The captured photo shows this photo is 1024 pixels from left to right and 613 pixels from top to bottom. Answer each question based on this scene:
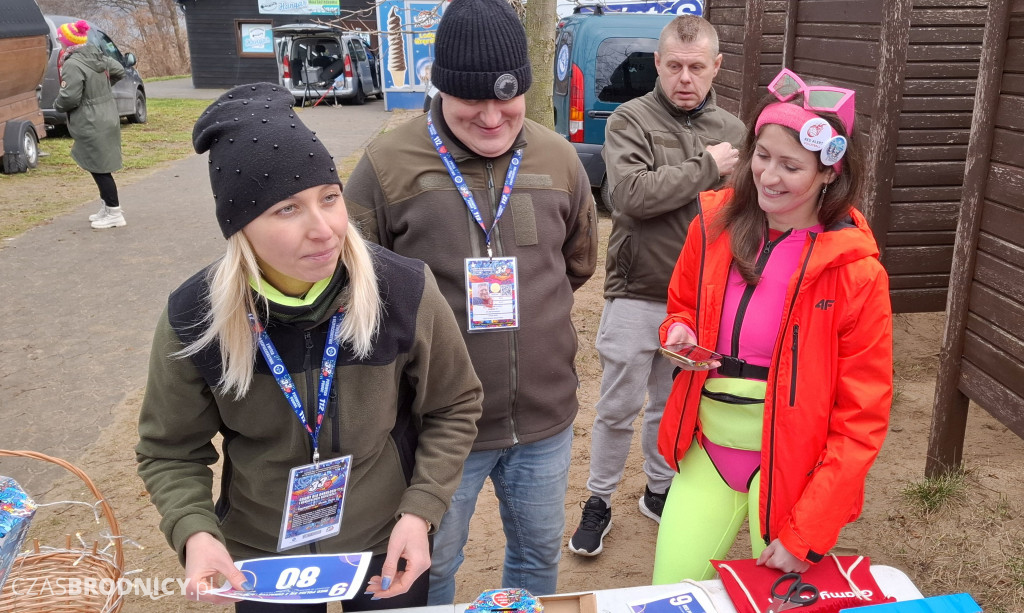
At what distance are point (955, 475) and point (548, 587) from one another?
2.21 meters

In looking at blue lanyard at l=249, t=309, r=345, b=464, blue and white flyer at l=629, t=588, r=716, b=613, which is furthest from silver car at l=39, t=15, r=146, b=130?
blue and white flyer at l=629, t=588, r=716, b=613

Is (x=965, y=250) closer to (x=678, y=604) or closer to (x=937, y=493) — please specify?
(x=937, y=493)

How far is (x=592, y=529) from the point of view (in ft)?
11.1

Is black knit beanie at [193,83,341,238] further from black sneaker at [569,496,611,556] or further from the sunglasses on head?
black sneaker at [569,496,611,556]

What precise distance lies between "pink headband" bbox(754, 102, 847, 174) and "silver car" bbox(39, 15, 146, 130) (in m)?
11.7

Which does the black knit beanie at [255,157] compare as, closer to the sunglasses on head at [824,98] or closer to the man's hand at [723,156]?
the sunglasses on head at [824,98]

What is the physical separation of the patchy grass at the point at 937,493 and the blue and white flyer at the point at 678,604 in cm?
235

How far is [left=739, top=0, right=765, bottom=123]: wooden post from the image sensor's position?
5.88 m

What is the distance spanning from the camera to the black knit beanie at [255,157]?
5.02ft

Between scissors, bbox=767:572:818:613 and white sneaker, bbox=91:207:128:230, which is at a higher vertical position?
scissors, bbox=767:572:818:613

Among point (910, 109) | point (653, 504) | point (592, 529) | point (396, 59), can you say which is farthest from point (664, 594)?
point (396, 59)

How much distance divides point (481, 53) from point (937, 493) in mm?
2892

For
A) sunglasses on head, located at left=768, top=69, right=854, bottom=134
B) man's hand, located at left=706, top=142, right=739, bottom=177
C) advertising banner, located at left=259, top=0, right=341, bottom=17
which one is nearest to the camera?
sunglasses on head, located at left=768, top=69, right=854, bottom=134

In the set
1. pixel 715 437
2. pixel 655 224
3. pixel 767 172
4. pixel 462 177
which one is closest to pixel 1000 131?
pixel 655 224
